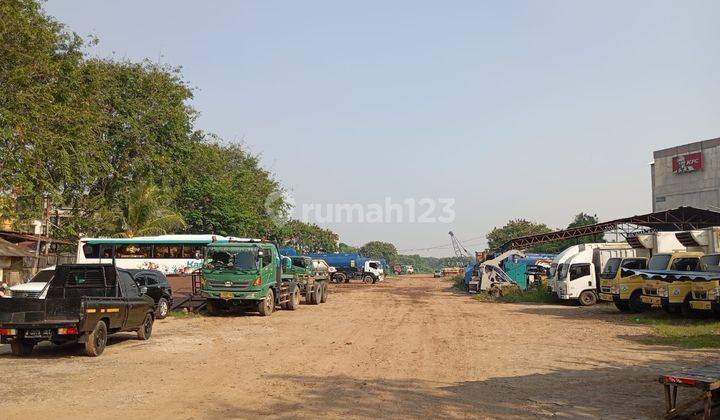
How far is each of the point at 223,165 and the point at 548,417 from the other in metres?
51.2

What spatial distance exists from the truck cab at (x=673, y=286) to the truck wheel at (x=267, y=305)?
13.2 metres

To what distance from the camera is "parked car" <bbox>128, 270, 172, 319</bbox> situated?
824 inches

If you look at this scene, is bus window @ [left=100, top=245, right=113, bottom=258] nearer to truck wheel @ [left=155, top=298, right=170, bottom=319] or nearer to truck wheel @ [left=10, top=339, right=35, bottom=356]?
truck wheel @ [left=155, top=298, right=170, bottom=319]

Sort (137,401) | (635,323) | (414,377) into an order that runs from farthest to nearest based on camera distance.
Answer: (635,323), (414,377), (137,401)

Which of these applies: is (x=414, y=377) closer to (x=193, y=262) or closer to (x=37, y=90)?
(x=37, y=90)

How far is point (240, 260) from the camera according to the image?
2164cm

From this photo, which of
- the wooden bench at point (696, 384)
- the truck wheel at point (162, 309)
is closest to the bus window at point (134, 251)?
the truck wheel at point (162, 309)

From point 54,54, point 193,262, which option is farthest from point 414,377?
point 54,54

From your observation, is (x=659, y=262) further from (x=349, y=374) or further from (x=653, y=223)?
(x=653, y=223)

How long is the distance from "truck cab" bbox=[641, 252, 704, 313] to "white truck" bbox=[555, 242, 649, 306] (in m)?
6.38

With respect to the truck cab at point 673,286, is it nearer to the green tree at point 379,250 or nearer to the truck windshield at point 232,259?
the truck windshield at point 232,259

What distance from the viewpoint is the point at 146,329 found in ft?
49.3

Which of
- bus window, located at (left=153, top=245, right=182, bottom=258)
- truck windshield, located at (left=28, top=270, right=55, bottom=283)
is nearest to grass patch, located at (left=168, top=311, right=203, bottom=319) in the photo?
truck windshield, located at (left=28, top=270, right=55, bottom=283)

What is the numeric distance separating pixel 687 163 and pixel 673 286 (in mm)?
43580
